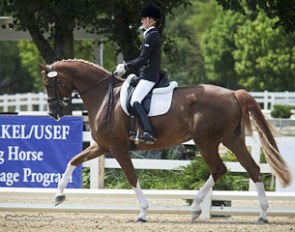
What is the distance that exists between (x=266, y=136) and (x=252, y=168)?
18.7 inches

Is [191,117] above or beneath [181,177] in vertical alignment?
above

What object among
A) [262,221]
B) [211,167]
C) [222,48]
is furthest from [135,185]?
[222,48]

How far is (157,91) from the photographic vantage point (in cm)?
1124

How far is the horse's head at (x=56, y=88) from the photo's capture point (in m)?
11.6

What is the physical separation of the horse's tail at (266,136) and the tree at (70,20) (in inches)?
314

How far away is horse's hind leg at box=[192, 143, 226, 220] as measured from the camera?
11125 millimetres

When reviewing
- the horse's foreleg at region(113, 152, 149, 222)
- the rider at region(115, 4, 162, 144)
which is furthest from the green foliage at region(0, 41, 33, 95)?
the horse's foreleg at region(113, 152, 149, 222)

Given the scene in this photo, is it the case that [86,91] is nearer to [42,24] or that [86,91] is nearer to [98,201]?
[98,201]

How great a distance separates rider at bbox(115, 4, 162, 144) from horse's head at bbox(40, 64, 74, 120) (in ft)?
2.73

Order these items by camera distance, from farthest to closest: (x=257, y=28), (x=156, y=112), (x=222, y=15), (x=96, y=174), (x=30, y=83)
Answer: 1. (x=30, y=83)
2. (x=222, y=15)
3. (x=257, y=28)
4. (x=96, y=174)
5. (x=156, y=112)

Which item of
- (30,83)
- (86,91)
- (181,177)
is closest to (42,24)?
(181,177)

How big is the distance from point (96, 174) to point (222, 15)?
3782 cm

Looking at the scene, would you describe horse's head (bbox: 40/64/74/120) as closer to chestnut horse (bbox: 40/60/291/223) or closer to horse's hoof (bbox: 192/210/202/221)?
chestnut horse (bbox: 40/60/291/223)

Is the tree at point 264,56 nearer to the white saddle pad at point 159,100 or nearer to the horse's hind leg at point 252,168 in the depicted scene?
the horse's hind leg at point 252,168
